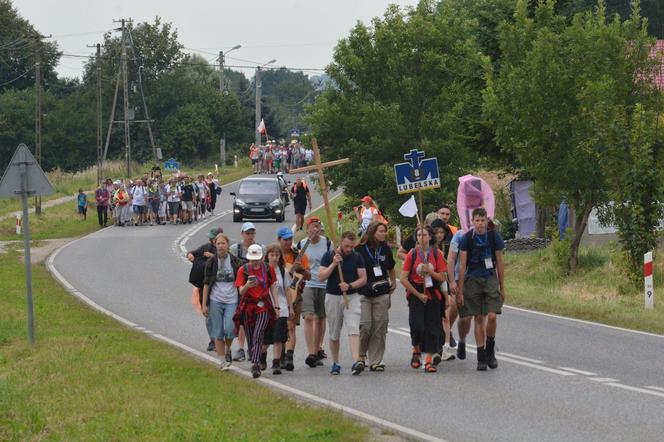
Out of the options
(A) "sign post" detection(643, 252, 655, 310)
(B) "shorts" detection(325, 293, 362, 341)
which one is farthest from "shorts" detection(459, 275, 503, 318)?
(A) "sign post" detection(643, 252, 655, 310)

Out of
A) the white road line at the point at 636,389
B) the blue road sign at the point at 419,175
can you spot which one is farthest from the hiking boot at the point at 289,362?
the white road line at the point at 636,389

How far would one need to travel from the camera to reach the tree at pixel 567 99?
27553 millimetres

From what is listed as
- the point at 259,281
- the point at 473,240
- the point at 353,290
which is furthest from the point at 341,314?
the point at 473,240

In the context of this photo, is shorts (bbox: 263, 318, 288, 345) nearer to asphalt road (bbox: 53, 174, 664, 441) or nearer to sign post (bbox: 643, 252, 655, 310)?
asphalt road (bbox: 53, 174, 664, 441)

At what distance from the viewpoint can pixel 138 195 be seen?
46.2 m

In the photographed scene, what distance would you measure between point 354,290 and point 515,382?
6.43ft

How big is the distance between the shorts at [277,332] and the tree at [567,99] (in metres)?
13.3

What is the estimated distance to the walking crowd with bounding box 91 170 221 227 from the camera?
46281mm

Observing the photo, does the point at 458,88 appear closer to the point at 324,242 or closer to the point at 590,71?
the point at 590,71

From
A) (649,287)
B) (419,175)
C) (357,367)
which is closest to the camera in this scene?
(357,367)

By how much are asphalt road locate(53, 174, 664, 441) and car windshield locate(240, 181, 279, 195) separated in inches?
946

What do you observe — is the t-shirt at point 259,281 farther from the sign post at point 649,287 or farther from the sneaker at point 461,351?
the sign post at point 649,287

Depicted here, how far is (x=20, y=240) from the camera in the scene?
4291cm

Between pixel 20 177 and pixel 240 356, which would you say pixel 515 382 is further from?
pixel 20 177
